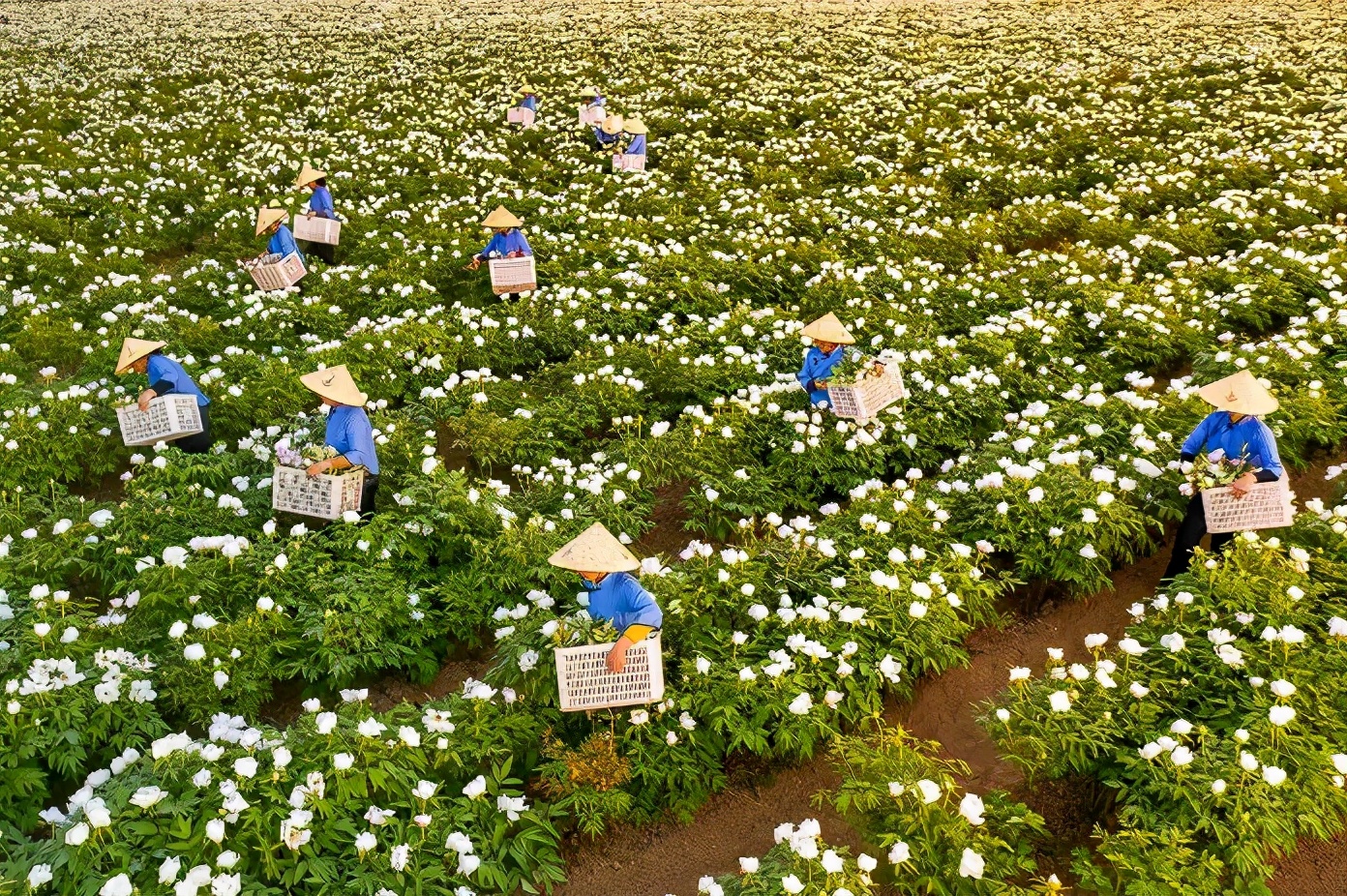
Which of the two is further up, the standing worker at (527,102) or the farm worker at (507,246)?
the standing worker at (527,102)

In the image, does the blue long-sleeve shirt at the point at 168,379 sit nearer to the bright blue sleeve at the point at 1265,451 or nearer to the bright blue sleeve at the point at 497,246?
the bright blue sleeve at the point at 497,246

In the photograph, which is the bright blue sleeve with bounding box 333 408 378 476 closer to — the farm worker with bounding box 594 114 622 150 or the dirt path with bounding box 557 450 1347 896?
the dirt path with bounding box 557 450 1347 896

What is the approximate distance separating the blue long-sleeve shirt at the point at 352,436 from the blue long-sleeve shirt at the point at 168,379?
172cm

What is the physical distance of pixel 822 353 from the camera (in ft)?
26.7

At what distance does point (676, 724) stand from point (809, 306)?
6.74 m

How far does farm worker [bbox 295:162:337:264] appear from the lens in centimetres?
1186

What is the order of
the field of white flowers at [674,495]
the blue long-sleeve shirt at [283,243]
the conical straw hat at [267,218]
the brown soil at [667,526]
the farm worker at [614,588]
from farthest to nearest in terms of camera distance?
the blue long-sleeve shirt at [283,243] < the conical straw hat at [267,218] < the brown soil at [667,526] < the farm worker at [614,588] < the field of white flowers at [674,495]

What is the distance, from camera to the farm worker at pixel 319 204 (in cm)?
1186

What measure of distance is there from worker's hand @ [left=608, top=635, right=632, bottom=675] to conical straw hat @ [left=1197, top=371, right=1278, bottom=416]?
442 cm

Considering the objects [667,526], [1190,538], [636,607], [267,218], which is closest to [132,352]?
[267,218]

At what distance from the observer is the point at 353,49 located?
85.9ft

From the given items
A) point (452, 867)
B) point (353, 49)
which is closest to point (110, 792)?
point (452, 867)

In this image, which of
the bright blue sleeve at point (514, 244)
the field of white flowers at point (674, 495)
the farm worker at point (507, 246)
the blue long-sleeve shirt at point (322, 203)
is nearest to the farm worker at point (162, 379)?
the field of white flowers at point (674, 495)

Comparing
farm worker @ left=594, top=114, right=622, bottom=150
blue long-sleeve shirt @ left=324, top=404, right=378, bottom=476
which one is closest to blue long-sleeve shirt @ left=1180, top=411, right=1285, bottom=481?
blue long-sleeve shirt @ left=324, top=404, right=378, bottom=476
